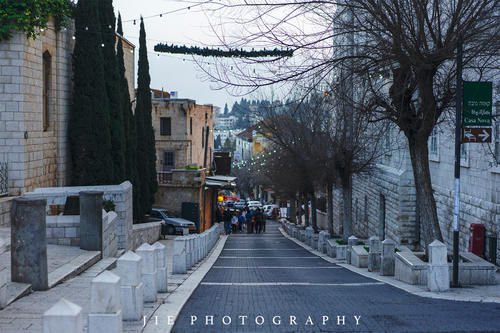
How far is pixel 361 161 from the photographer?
29531 mm

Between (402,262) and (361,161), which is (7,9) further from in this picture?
(361,161)

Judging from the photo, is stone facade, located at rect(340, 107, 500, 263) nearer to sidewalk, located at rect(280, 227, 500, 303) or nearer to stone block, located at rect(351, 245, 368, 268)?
stone block, located at rect(351, 245, 368, 268)

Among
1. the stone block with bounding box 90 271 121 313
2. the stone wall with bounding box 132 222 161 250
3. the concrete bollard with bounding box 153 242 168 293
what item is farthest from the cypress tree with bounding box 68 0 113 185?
the stone block with bounding box 90 271 121 313

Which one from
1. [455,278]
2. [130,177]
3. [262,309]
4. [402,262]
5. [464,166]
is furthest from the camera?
[130,177]

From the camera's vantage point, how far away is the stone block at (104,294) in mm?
5434

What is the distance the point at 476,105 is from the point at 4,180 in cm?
1289

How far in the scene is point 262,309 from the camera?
8250 mm

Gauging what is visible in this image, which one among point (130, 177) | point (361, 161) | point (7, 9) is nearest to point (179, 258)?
point (7, 9)

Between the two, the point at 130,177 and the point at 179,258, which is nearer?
the point at 179,258

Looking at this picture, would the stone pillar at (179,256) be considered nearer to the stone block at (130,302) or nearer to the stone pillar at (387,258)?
the stone pillar at (387,258)

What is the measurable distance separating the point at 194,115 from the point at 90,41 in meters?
32.5

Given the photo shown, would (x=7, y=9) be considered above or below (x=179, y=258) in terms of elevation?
above

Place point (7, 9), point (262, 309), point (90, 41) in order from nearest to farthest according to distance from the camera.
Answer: point (262, 309) < point (7, 9) < point (90, 41)

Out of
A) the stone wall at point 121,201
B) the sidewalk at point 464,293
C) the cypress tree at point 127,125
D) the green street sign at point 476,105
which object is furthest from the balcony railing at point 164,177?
the green street sign at point 476,105
